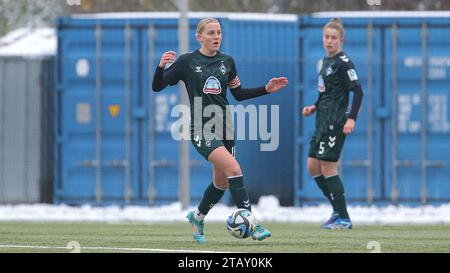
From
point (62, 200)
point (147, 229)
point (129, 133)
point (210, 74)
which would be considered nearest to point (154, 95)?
point (129, 133)

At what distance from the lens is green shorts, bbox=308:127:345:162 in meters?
13.6

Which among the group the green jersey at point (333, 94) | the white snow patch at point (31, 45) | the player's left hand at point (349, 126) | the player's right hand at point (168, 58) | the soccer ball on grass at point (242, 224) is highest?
the white snow patch at point (31, 45)

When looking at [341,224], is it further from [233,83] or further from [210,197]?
[233,83]

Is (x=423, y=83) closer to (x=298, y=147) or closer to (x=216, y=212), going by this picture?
(x=298, y=147)

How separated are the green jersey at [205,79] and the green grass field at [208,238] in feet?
3.45

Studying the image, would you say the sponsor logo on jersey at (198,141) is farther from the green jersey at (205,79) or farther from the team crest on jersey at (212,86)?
the team crest on jersey at (212,86)

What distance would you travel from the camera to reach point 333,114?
13.7 m

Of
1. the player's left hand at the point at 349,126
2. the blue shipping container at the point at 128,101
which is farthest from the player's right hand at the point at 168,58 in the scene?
the blue shipping container at the point at 128,101

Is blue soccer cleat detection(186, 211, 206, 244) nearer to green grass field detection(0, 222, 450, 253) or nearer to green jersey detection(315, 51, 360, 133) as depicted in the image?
green grass field detection(0, 222, 450, 253)

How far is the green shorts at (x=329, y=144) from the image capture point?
13.6 m

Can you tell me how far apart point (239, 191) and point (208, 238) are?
4.29ft

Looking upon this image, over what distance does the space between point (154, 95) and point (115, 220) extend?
381cm

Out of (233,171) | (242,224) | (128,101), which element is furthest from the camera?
(128,101)

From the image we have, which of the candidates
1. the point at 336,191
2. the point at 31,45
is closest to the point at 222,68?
the point at 336,191
